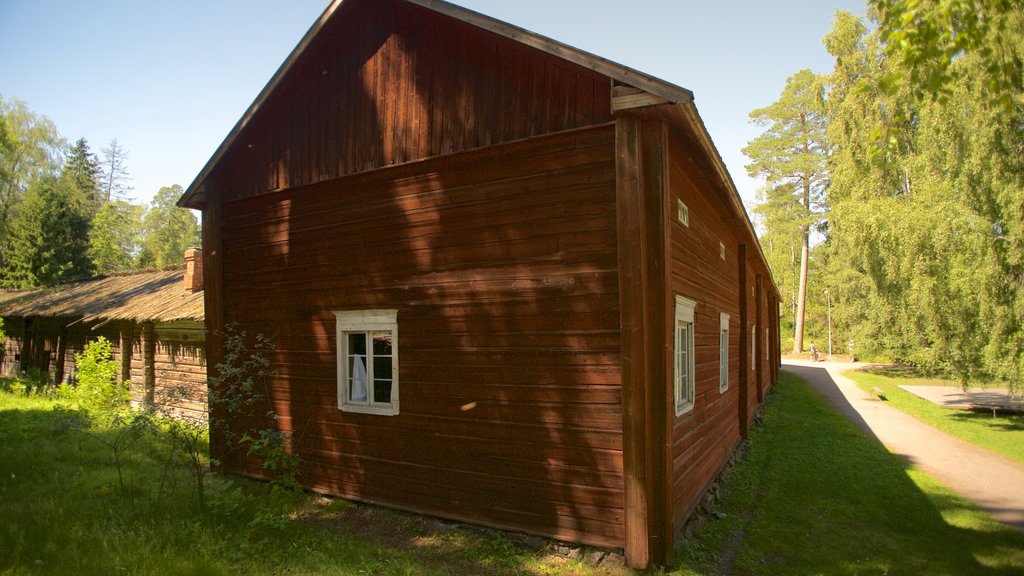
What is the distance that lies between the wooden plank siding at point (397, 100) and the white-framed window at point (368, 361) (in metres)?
2.08

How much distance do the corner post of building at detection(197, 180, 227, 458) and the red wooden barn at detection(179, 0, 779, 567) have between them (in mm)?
47

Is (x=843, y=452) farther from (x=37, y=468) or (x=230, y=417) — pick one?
(x=37, y=468)

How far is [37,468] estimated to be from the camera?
29.2 ft

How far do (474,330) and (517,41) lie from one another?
10.8 ft

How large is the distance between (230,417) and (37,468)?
3.03m

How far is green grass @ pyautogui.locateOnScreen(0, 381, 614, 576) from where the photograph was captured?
215 inches

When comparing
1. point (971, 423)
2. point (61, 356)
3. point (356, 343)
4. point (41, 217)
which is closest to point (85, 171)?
point (41, 217)

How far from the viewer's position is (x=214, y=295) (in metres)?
9.40

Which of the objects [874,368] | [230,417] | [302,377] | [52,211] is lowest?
[874,368]

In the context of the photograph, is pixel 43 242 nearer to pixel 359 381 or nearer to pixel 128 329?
pixel 128 329

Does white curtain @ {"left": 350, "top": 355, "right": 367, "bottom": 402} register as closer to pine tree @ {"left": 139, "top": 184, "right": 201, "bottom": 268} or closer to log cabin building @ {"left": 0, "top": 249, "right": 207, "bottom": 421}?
log cabin building @ {"left": 0, "top": 249, "right": 207, "bottom": 421}

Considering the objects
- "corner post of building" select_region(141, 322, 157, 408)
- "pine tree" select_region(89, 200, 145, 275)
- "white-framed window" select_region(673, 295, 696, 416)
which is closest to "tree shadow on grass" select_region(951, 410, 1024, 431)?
"white-framed window" select_region(673, 295, 696, 416)

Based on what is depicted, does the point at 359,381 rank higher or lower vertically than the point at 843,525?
higher

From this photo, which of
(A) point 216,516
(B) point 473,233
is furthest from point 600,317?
(A) point 216,516
